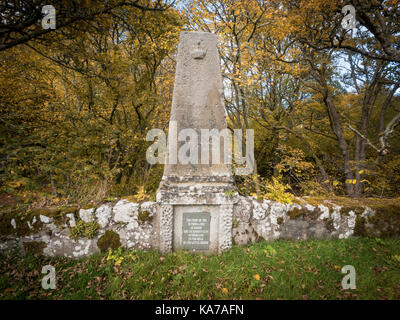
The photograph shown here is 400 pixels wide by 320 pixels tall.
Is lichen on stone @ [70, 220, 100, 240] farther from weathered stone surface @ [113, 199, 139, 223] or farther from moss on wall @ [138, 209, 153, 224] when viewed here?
moss on wall @ [138, 209, 153, 224]

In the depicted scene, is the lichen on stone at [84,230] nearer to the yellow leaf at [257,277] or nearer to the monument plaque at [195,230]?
the monument plaque at [195,230]

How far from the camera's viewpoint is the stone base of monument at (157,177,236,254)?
10.2ft

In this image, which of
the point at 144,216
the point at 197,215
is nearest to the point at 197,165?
the point at 197,215

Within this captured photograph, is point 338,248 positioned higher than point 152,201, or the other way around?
point 152,201

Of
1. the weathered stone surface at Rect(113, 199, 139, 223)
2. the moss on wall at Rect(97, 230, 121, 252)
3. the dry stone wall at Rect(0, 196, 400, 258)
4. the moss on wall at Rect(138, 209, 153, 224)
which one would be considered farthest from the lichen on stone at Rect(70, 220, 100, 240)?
the moss on wall at Rect(138, 209, 153, 224)

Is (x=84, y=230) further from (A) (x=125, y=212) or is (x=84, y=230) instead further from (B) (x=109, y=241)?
(A) (x=125, y=212)

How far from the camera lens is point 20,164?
3.44m

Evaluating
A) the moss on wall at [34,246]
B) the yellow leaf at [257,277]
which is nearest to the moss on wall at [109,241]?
the moss on wall at [34,246]

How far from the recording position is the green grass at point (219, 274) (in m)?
2.44

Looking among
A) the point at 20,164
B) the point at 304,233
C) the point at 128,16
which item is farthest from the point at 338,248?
the point at 128,16

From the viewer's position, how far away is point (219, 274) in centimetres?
277

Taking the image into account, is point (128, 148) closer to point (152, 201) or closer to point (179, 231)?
point (152, 201)

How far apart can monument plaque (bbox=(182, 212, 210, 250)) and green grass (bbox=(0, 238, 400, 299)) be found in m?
0.17

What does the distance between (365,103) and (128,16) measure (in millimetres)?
8949
